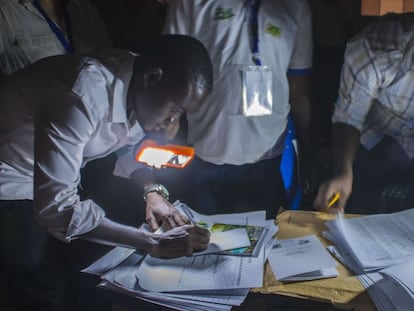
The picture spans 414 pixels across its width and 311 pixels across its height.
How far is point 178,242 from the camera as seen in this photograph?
105 cm

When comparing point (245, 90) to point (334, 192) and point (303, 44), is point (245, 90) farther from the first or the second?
point (334, 192)

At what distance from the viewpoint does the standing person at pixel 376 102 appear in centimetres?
138

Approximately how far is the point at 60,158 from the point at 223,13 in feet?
2.57

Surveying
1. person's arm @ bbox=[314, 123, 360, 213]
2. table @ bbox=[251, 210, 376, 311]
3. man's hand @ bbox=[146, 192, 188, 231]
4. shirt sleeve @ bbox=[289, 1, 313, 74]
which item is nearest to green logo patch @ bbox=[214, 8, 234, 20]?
shirt sleeve @ bbox=[289, 1, 313, 74]

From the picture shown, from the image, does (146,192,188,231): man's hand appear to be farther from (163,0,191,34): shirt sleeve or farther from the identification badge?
(163,0,191,34): shirt sleeve

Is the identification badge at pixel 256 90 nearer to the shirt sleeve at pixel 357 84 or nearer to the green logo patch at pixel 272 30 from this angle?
the green logo patch at pixel 272 30

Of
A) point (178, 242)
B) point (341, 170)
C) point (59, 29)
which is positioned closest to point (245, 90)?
point (341, 170)

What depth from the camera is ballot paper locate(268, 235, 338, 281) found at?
0.97 m

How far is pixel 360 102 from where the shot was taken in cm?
146

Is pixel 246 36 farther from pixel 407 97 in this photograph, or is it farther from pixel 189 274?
pixel 189 274

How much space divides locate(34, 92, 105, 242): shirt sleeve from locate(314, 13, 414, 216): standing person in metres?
0.70

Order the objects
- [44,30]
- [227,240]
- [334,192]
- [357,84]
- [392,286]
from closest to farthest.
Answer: [392,286], [227,240], [334,192], [357,84], [44,30]

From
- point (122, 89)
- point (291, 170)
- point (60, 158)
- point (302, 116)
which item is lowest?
point (291, 170)

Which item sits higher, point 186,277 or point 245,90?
point 245,90
